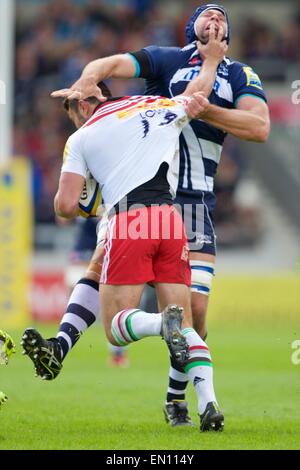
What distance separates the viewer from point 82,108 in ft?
21.5

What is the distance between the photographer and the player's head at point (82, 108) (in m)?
6.51

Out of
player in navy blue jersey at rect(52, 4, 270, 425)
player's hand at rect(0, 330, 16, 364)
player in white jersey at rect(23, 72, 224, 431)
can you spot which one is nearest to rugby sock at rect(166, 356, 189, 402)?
player in navy blue jersey at rect(52, 4, 270, 425)

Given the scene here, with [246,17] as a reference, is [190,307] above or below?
below

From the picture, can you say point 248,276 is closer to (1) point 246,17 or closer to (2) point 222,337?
(2) point 222,337

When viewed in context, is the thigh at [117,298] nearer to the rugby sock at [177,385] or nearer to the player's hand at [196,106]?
the rugby sock at [177,385]

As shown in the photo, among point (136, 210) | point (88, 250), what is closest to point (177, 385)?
point (136, 210)

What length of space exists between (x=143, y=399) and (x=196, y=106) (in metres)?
2.97

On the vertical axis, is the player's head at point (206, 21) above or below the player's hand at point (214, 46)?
above

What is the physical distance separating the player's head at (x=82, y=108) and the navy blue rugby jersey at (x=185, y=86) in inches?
19.4

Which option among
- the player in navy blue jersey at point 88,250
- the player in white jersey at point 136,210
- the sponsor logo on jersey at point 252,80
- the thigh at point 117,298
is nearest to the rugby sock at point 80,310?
the player in white jersey at point 136,210

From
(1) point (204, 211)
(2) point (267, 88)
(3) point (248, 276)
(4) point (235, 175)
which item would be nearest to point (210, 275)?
(1) point (204, 211)

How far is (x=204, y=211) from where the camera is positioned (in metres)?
6.94

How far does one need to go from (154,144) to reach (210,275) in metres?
1.03
